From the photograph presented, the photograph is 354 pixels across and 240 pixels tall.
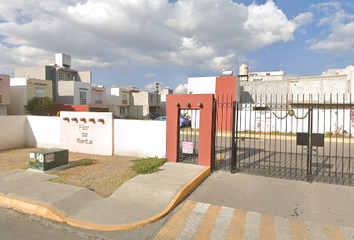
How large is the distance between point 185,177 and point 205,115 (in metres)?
2.53

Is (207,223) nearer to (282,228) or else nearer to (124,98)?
(282,228)

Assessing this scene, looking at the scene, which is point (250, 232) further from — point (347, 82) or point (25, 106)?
point (25, 106)

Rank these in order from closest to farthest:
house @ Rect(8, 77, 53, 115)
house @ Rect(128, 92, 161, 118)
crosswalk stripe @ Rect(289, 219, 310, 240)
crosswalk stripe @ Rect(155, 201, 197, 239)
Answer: crosswalk stripe @ Rect(289, 219, 310, 240), crosswalk stripe @ Rect(155, 201, 197, 239), house @ Rect(8, 77, 53, 115), house @ Rect(128, 92, 161, 118)

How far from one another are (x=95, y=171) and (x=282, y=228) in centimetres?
660

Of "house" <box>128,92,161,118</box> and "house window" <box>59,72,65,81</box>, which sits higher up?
"house window" <box>59,72,65,81</box>

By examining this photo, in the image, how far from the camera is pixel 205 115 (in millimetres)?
8562

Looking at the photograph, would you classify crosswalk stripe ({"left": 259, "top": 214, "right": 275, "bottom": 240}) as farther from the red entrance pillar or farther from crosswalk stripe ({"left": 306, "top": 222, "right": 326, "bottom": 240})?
the red entrance pillar

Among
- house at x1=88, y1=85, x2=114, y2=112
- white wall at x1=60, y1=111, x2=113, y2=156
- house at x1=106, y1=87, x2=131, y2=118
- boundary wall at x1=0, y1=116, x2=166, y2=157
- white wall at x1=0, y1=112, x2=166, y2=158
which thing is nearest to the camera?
boundary wall at x1=0, y1=116, x2=166, y2=157

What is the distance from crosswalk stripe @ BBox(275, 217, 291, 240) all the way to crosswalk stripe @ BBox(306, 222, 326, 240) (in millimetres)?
391

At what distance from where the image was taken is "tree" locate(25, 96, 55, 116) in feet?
99.3

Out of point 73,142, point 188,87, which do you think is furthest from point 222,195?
point 188,87

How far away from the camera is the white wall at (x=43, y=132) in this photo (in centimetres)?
1347

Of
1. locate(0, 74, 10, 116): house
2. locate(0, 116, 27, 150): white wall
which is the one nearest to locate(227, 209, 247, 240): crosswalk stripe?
locate(0, 116, 27, 150): white wall

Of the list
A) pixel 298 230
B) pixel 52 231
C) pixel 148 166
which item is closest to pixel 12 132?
pixel 148 166
